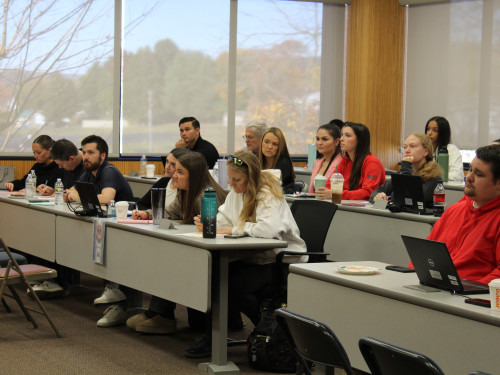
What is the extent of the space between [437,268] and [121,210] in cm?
261

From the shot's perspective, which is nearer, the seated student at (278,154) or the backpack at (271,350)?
the backpack at (271,350)

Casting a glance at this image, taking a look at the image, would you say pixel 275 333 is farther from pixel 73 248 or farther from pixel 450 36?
pixel 450 36

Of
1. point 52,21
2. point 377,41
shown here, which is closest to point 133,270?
point 52,21

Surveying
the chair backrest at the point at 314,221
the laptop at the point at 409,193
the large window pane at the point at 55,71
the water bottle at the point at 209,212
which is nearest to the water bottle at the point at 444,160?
the laptop at the point at 409,193

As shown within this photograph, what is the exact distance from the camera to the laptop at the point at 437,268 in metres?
2.80

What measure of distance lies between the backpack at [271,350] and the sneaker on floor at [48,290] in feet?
7.92

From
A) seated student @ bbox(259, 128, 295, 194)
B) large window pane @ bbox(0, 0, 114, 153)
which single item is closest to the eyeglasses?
seated student @ bbox(259, 128, 295, 194)

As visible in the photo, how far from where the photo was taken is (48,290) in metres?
Answer: 6.11

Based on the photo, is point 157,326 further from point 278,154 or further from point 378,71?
point 378,71

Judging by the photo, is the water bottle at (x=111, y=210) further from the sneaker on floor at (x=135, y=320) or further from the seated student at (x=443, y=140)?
the seated student at (x=443, y=140)

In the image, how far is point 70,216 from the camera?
5457 mm

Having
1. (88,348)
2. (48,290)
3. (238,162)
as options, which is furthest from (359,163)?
(48,290)

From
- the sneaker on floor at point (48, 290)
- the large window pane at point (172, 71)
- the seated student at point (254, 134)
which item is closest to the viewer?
the sneaker on floor at point (48, 290)

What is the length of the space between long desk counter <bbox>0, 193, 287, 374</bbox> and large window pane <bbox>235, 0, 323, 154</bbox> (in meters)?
4.39
